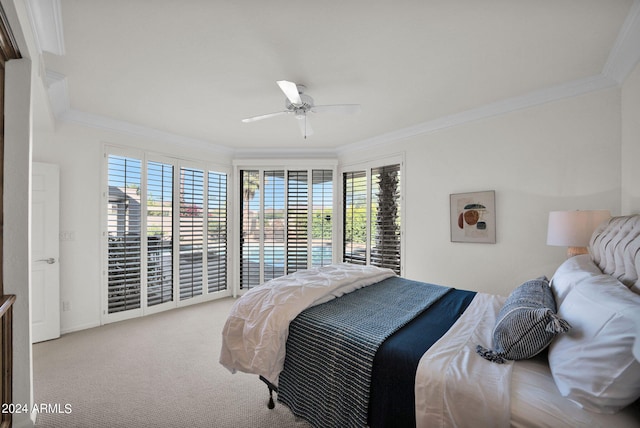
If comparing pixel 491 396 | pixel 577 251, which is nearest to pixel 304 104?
pixel 491 396

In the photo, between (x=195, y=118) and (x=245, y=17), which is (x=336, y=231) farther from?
(x=245, y=17)

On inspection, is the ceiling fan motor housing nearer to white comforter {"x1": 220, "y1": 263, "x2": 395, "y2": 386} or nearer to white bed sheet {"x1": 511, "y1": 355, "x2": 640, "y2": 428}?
white comforter {"x1": 220, "y1": 263, "x2": 395, "y2": 386}

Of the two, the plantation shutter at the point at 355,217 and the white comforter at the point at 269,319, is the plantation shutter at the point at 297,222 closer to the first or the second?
the plantation shutter at the point at 355,217

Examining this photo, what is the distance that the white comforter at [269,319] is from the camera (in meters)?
1.66

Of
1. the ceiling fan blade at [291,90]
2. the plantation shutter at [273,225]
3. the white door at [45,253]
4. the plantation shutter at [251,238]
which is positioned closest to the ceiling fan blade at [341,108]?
the ceiling fan blade at [291,90]

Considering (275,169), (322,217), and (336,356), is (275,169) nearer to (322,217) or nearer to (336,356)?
(322,217)

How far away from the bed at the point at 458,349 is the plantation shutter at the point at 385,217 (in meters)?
1.77

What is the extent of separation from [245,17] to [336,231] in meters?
3.38

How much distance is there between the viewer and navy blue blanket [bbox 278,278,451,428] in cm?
132

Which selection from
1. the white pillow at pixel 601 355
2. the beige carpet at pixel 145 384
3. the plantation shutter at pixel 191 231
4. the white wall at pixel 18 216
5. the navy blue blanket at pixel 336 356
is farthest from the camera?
the plantation shutter at pixel 191 231

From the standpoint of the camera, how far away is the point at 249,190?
4707 millimetres

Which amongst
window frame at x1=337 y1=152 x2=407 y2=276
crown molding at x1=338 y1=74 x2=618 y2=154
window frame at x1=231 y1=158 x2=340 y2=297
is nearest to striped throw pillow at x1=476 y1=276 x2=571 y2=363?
crown molding at x1=338 y1=74 x2=618 y2=154

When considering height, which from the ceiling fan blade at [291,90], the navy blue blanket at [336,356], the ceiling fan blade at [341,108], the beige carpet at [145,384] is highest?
the ceiling fan blade at [291,90]

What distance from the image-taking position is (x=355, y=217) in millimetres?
4387
